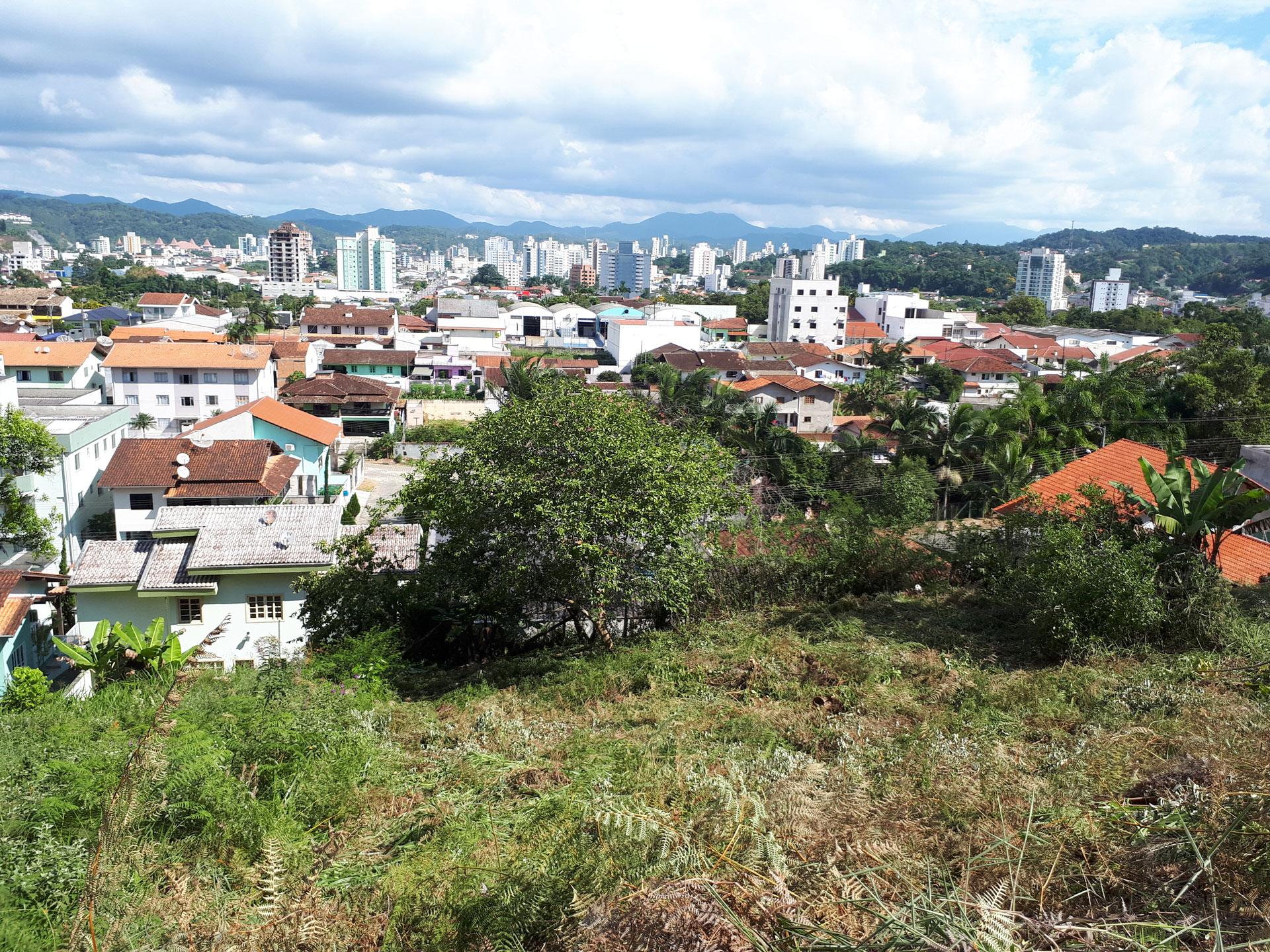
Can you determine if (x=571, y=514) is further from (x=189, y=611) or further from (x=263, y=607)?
(x=189, y=611)

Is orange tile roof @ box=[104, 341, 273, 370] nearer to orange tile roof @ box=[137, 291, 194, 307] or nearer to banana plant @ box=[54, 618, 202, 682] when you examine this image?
banana plant @ box=[54, 618, 202, 682]

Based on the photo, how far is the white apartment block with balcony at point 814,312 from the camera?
70.9 m

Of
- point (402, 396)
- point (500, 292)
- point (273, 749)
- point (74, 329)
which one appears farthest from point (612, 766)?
point (500, 292)

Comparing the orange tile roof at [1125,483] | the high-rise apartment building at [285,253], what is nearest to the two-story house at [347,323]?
the orange tile roof at [1125,483]

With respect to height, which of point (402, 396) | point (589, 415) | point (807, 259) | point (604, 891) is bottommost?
point (402, 396)

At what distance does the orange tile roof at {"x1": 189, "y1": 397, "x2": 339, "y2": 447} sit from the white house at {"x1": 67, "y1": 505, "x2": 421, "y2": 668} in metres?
13.0

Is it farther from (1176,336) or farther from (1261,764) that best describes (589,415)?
(1176,336)

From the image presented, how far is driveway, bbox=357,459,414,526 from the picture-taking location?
102 feet

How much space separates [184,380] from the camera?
36531mm

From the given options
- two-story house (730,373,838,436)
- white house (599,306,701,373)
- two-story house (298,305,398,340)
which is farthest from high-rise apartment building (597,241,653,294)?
two-story house (730,373,838,436)

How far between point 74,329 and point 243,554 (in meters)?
59.5

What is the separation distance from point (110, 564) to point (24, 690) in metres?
3.16

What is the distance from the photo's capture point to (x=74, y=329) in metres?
62.1

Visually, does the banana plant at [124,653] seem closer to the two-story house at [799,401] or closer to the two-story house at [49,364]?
the two-story house at [49,364]
